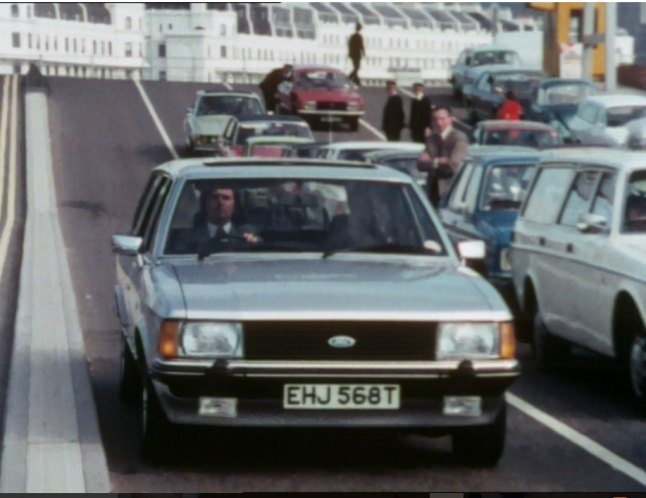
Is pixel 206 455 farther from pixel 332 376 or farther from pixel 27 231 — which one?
pixel 27 231

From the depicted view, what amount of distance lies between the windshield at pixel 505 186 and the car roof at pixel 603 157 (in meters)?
3.44

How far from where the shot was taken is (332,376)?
8148mm

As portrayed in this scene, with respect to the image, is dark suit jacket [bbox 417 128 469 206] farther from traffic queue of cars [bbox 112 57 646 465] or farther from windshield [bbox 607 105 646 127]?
windshield [bbox 607 105 646 127]

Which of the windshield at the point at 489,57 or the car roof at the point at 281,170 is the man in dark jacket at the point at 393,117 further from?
the car roof at the point at 281,170

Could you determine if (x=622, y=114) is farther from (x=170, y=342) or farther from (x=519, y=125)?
(x=170, y=342)

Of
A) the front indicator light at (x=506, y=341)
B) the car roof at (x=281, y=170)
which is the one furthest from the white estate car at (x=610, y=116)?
the front indicator light at (x=506, y=341)

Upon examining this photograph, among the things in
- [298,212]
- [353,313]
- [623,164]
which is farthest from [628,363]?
[353,313]

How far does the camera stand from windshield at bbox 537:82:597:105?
3891 cm

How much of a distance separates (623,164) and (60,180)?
24360 mm

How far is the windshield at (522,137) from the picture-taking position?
28.5m

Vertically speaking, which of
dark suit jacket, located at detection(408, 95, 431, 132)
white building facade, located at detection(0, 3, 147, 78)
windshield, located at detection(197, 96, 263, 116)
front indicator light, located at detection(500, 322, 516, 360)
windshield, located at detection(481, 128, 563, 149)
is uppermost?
white building facade, located at detection(0, 3, 147, 78)

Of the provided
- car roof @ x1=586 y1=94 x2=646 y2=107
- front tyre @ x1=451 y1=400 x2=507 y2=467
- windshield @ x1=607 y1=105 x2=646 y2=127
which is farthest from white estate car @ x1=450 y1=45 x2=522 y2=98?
front tyre @ x1=451 y1=400 x2=507 y2=467

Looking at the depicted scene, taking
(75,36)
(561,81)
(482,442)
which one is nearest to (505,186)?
(75,36)

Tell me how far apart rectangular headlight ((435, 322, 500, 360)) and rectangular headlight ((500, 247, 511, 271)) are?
310 inches
